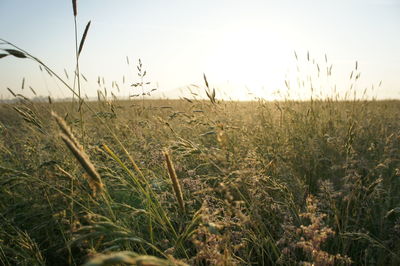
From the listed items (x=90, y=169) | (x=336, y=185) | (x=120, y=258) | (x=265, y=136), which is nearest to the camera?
(x=120, y=258)

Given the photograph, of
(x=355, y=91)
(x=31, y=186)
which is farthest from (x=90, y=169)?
(x=355, y=91)

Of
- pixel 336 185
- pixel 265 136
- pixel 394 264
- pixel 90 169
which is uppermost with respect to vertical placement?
pixel 90 169

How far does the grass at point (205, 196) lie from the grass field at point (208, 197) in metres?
0.01

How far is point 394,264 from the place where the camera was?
144 cm

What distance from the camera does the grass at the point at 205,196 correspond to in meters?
1.06

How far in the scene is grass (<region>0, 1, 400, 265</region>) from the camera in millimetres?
1061

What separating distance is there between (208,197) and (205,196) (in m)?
0.02

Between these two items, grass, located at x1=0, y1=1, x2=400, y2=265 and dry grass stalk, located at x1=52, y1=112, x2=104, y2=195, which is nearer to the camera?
dry grass stalk, located at x1=52, y1=112, x2=104, y2=195

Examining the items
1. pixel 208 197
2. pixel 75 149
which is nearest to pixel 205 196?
pixel 208 197

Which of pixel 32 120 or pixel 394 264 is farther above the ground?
pixel 32 120

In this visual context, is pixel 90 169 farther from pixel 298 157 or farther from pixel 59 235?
pixel 298 157

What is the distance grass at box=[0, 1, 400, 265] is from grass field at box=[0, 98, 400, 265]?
A: 12 mm

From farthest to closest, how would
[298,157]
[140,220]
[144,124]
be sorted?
[144,124] < [298,157] < [140,220]

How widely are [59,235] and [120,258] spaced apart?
1.67m
